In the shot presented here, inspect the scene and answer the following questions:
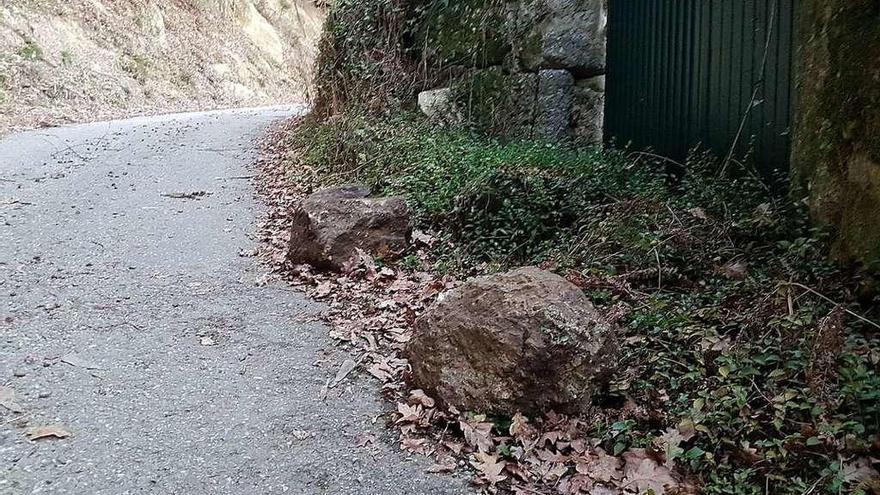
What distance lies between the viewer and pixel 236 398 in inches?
156

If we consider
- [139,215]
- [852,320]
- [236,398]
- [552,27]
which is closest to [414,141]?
[552,27]

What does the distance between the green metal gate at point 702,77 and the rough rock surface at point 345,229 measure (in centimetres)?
271

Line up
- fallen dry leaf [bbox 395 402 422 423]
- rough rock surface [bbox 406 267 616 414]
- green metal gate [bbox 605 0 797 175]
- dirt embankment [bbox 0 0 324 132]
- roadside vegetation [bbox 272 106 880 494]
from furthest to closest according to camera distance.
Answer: dirt embankment [bbox 0 0 324 132] → green metal gate [bbox 605 0 797 175] → fallen dry leaf [bbox 395 402 422 423] → rough rock surface [bbox 406 267 616 414] → roadside vegetation [bbox 272 106 880 494]

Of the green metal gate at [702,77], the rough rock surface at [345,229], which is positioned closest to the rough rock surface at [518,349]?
the rough rock surface at [345,229]

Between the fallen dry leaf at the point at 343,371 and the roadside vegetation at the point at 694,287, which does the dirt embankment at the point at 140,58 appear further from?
the fallen dry leaf at the point at 343,371

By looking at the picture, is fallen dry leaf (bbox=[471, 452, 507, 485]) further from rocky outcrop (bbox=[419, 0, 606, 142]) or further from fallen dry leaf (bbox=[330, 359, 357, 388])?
rocky outcrop (bbox=[419, 0, 606, 142])

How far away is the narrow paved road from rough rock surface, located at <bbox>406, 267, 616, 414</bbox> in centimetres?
48

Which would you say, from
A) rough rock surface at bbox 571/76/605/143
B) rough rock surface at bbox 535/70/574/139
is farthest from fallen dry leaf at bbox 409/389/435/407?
rough rock surface at bbox 535/70/574/139

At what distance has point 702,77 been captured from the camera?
6.08m

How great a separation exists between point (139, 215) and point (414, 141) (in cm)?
331

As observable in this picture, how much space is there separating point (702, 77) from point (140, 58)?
17629 millimetres

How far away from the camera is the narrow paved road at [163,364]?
3.23 meters

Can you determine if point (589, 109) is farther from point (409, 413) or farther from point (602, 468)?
point (602, 468)

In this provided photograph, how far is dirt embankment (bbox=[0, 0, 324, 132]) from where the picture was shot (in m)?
14.8
